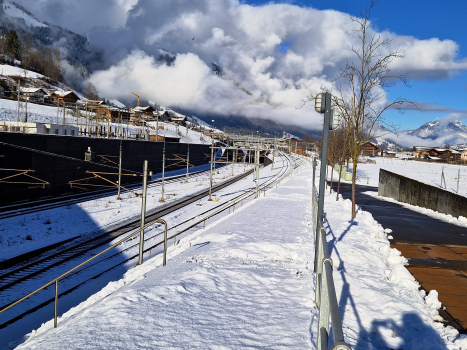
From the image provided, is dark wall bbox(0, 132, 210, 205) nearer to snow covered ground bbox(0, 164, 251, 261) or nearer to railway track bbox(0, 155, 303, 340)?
snow covered ground bbox(0, 164, 251, 261)

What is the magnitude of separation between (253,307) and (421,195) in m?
17.7

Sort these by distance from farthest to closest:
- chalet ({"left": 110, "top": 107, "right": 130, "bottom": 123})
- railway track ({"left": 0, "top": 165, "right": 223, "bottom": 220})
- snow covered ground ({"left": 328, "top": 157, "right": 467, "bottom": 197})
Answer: chalet ({"left": 110, "top": 107, "right": 130, "bottom": 123}) → snow covered ground ({"left": 328, "top": 157, "right": 467, "bottom": 197}) → railway track ({"left": 0, "top": 165, "right": 223, "bottom": 220})

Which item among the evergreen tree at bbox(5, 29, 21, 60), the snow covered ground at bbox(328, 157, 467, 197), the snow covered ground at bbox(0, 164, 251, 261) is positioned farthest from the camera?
the evergreen tree at bbox(5, 29, 21, 60)

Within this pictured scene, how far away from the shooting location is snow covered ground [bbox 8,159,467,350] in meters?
4.50

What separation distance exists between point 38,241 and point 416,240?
18150 millimetres

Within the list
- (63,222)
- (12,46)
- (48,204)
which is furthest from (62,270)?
(12,46)

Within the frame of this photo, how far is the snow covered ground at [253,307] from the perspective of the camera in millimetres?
4500

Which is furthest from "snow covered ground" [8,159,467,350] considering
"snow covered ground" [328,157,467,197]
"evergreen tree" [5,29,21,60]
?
"evergreen tree" [5,29,21,60]

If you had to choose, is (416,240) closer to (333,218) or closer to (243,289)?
(333,218)

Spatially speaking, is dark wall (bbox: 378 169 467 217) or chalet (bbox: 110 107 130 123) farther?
chalet (bbox: 110 107 130 123)

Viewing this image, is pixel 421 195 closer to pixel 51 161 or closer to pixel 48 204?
pixel 48 204

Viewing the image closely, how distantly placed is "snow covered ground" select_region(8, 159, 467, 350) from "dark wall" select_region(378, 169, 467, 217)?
845 centimetres

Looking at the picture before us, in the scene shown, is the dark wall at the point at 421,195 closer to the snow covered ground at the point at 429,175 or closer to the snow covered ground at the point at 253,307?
the snow covered ground at the point at 429,175

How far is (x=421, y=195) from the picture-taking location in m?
19.5
